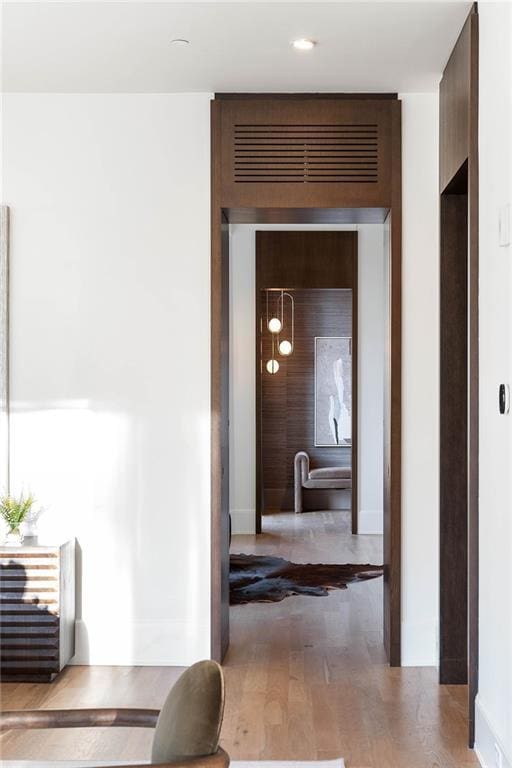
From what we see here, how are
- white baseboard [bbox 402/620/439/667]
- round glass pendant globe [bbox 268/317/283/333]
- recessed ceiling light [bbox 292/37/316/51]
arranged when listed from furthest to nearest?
round glass pendant globe [bbox 268/317/283/333] → white baseboard [bbox 402/620/439/667] → recessed ceiling light [bbox 292/37/316/51]

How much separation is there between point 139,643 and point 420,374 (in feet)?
6.16

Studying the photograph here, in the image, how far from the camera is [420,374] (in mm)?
4426

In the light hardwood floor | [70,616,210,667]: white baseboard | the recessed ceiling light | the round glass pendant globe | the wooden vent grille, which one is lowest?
the light hardwood floor

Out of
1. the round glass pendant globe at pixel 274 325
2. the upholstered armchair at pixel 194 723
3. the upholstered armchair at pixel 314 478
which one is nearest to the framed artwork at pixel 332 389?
the upholstered armchair at pixel 314 478

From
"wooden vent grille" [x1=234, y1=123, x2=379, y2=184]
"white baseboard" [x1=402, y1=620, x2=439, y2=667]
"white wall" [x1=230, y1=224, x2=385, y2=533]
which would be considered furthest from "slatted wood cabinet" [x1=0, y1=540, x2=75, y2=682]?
"white wall" [x1=230, y1=224, x2=385, y2=533]

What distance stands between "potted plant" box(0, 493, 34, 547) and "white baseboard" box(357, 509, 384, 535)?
4.50m

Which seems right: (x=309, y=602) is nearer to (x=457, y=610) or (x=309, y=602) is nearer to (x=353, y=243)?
(x=457, y=610)

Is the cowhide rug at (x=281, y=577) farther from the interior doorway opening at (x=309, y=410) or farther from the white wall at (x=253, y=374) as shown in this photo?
the white wall at (x=253, y=374)

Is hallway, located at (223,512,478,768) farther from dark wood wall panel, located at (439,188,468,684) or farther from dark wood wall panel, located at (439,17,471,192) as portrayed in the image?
dark wood wall panel, located at (439,17,471,192)

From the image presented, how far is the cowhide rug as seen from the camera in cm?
596

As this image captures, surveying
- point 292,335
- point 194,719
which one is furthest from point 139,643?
point 292,335

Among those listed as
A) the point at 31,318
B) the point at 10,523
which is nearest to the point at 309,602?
the point at 10,523

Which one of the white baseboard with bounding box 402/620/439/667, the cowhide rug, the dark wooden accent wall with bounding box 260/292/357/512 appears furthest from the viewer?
the dark wooden accent wall with bounding box 260/292/357/512

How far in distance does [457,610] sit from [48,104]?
3084mm
